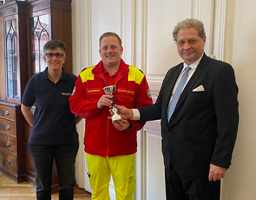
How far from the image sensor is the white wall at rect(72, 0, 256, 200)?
1.54 metres

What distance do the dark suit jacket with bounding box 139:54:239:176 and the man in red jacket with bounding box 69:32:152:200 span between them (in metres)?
0.37

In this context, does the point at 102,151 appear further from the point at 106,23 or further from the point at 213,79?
the point at 106,23

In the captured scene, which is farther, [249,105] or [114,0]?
[114,0]

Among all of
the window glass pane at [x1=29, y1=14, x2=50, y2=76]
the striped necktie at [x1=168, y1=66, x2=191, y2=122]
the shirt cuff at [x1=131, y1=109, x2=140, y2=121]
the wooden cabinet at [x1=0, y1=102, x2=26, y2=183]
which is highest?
the window glass pane at [x1=29, y1=14, x2=50, y2=76]

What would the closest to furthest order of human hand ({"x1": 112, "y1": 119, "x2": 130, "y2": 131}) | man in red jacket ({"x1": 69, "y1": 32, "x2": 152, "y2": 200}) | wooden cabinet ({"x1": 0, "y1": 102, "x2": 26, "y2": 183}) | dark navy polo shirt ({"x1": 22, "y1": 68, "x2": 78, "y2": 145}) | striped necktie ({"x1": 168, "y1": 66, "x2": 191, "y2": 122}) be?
striped necktie ({"x1": 168, "y1": 66, "x2": 191, "y2": 122}), human hand ({"x1": 112, "y1": 119, "x2": 130, "y2": 131}), man in red jacket ({"x1": 69, "y1": 32, "x2": 152, "y2": 200}), dark navy polo shirt ({"x1": 22, "y1": 68, "x2": 78, "y2": 145}), wooden cabinet ({"x1": 0, "y1": 102, "x2": 26, "y2": 183})

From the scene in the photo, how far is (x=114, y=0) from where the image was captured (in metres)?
2.45

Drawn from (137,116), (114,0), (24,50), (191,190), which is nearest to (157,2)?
(114,0)

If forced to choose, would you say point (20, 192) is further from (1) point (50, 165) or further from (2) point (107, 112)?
(2) point (107, 112)

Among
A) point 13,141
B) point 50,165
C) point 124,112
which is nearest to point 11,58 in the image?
point 13,141

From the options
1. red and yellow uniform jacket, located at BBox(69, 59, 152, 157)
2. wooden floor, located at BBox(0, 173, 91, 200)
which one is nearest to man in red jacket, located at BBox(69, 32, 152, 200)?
red and yellow uniform jacket, located at BBox(69, 59, 152, 157)

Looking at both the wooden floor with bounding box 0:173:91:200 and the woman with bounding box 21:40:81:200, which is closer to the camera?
the woman with bounding box 21:40:81:200

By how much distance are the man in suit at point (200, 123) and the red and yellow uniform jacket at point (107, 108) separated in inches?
13.2

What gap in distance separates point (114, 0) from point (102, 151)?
1535 mm

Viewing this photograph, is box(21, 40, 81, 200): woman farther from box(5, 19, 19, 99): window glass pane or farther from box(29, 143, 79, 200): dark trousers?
box(5, 19, 19, 99): window glass pane
